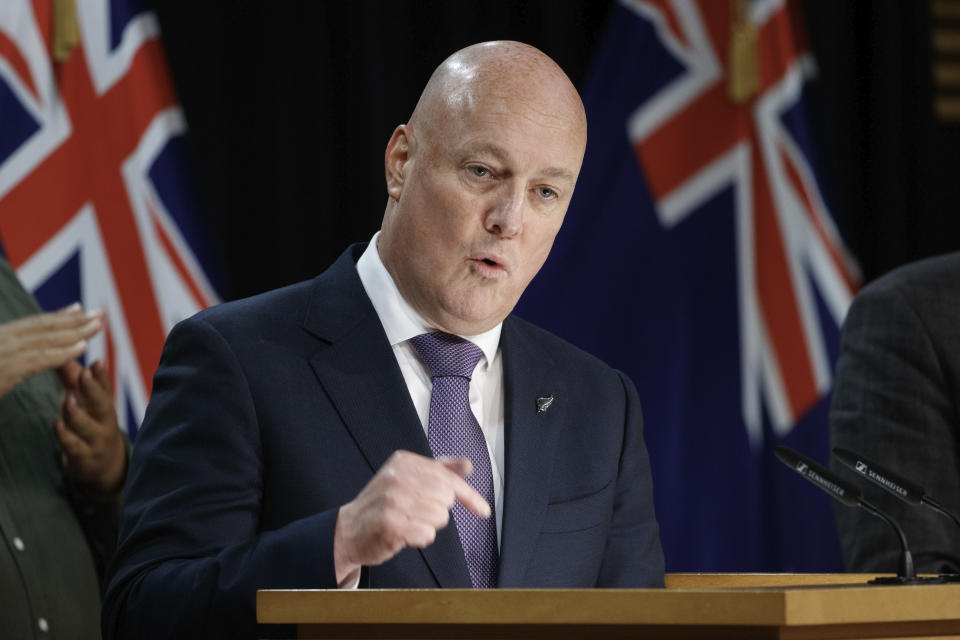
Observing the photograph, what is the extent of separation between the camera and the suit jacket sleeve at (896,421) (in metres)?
2.22

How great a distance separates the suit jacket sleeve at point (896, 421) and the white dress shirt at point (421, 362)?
76 cm

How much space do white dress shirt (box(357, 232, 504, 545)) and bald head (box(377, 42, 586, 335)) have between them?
3 cm

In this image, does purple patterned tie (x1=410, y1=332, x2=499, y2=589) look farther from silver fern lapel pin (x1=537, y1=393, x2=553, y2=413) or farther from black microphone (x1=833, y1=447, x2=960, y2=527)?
black microphone (x1=833, y1=447, x2=960, y2=527)

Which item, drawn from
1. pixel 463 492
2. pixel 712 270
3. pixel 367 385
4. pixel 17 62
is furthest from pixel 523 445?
pixel 712 270

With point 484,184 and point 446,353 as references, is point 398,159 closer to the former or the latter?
point 484,184

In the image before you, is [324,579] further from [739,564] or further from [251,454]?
[739,564]

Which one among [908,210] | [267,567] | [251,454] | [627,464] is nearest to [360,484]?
[251,454]

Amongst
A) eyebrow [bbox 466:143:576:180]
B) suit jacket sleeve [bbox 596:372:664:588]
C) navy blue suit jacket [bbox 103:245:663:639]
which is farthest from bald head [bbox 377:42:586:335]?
suit jacket sleeve [bbox 596:372:664:588]

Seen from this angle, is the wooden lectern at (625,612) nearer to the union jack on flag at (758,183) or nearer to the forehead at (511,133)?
the forehead at (511,133)

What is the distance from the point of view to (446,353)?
192 centimetres

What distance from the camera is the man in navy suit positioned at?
5.52ft

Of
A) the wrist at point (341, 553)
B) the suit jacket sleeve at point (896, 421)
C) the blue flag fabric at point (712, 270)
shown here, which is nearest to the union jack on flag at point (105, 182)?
the blue flag fabric at point (712, 270)

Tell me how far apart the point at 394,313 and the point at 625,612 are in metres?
0.89

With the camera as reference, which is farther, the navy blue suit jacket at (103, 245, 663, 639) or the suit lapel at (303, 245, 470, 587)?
the suit lapel at (303, 245, 470, 587)
